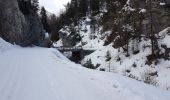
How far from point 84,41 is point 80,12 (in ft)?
90.2

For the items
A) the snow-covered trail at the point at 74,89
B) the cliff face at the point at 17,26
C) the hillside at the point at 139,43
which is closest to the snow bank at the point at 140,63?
the hillside at the point at 139,43

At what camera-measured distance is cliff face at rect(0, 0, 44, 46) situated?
55688mm

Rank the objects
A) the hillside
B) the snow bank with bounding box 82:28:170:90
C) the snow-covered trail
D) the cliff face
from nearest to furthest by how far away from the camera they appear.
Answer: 1. the snow-covered trail
2. the snow bank with bounding box 82:28:170:90
3. the hillside
4. the cliff face

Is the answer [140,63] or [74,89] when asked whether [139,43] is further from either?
[74,89]

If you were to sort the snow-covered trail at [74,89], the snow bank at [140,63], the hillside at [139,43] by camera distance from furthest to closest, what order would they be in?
the hillside at [139,43] < the snow bank at [140,63] < the snow-covered trail at [74,89]

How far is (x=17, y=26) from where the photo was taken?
60406 mm

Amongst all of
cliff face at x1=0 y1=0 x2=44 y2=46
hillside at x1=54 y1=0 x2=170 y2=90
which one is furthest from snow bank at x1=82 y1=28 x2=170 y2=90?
cliff face at x1=0 y1=0 x2=44 y2=46

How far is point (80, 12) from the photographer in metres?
106

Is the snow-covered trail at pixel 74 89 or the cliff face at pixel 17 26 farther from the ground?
the cliff face at pixel 17 26

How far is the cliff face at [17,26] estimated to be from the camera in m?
55.7

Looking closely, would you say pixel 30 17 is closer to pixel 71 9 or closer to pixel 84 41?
pixel 84 41

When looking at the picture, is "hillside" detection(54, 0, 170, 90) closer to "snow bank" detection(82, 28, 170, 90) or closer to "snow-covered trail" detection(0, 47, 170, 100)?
"snow bank" detection(82, 28, 170, 90)

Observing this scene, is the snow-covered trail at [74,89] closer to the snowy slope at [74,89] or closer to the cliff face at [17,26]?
the snowy slope at [74,89]

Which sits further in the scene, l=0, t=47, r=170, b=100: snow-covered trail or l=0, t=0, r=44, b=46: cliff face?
l=0, t=0, r=44, b=46: cliff face
